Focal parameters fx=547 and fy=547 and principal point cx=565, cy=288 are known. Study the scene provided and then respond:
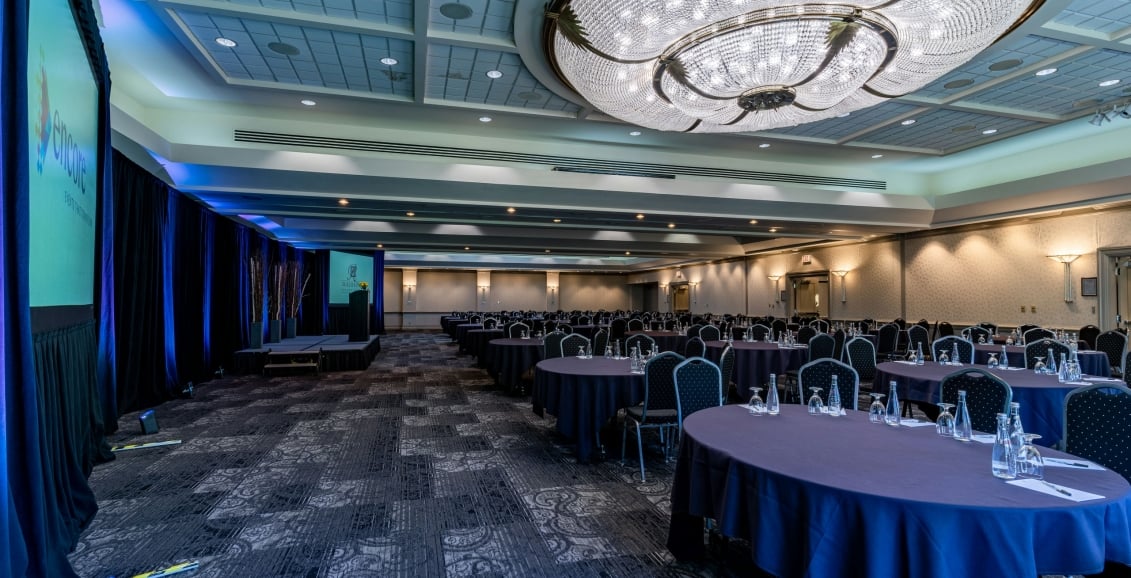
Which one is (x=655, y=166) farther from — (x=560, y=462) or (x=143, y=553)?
(x=143, y=553)

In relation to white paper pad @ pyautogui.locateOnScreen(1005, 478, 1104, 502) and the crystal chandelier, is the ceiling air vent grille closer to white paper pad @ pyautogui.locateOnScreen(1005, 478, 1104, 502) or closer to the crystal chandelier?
the crystal chandelier

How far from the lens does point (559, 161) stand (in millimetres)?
9258

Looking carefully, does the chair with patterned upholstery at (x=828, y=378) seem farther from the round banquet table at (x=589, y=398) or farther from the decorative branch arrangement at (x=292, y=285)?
the decorative branch arrangement at (x=292, y=285)

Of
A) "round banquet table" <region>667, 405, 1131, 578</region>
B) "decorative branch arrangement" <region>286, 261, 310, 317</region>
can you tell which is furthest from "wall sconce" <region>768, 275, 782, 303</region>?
"round banquet table" <region>667, 405, 1131, 578</region>

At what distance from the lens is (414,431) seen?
19.2 ft

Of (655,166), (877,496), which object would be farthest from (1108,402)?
(655,166)

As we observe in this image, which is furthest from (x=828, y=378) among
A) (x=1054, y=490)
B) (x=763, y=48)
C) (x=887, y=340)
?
(x=887, y=340)

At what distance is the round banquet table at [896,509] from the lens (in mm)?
1710

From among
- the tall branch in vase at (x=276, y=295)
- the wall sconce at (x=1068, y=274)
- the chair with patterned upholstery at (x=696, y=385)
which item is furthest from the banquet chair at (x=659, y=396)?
the tall branch in vase at (x=276, y=295)

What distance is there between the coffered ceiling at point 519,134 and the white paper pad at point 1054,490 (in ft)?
8.98

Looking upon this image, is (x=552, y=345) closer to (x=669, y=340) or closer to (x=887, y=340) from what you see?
(x=669, y=340)

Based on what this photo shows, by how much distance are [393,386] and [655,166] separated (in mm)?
5821

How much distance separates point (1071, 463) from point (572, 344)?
5.13 meters

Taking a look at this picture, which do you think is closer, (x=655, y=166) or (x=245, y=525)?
(x=245, y=525)
